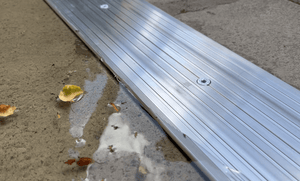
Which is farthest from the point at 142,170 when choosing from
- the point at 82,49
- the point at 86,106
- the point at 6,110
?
the point at 82,49

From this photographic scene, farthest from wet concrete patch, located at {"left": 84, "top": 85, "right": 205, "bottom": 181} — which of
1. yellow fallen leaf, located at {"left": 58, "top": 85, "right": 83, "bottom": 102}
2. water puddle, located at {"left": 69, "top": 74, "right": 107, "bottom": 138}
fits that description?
yellow fallen leaf, located at {"left": 58, "top": 85, "right": 83, "bottom": 102}

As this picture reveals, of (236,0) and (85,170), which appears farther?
(236,0)

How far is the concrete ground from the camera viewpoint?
1151 mm

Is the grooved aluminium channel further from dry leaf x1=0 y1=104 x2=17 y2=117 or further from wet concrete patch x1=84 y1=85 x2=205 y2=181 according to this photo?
dry leaf x1=0 y1=104 x2=17 y2=117

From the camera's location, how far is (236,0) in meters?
2.34

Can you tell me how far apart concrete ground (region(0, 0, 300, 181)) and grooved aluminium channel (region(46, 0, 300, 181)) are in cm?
8

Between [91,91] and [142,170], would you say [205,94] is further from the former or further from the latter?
[91,91]

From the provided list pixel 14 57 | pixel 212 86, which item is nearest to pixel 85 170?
pixel 212 86

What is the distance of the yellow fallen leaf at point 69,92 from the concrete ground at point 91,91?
4cm

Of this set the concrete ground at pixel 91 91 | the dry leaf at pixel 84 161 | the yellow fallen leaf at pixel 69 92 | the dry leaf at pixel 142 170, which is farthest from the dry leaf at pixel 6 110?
the dry leaf at pixel 142 170

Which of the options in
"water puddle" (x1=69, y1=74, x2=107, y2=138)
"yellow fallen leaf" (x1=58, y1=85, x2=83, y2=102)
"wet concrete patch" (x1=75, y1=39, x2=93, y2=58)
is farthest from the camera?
"wet concrete patch" (x1=75, y1=39, x2=93, y2=58)

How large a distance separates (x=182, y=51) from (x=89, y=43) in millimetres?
682

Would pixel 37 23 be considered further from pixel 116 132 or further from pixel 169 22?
pixel 116 132

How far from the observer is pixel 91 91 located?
1.50 meters
